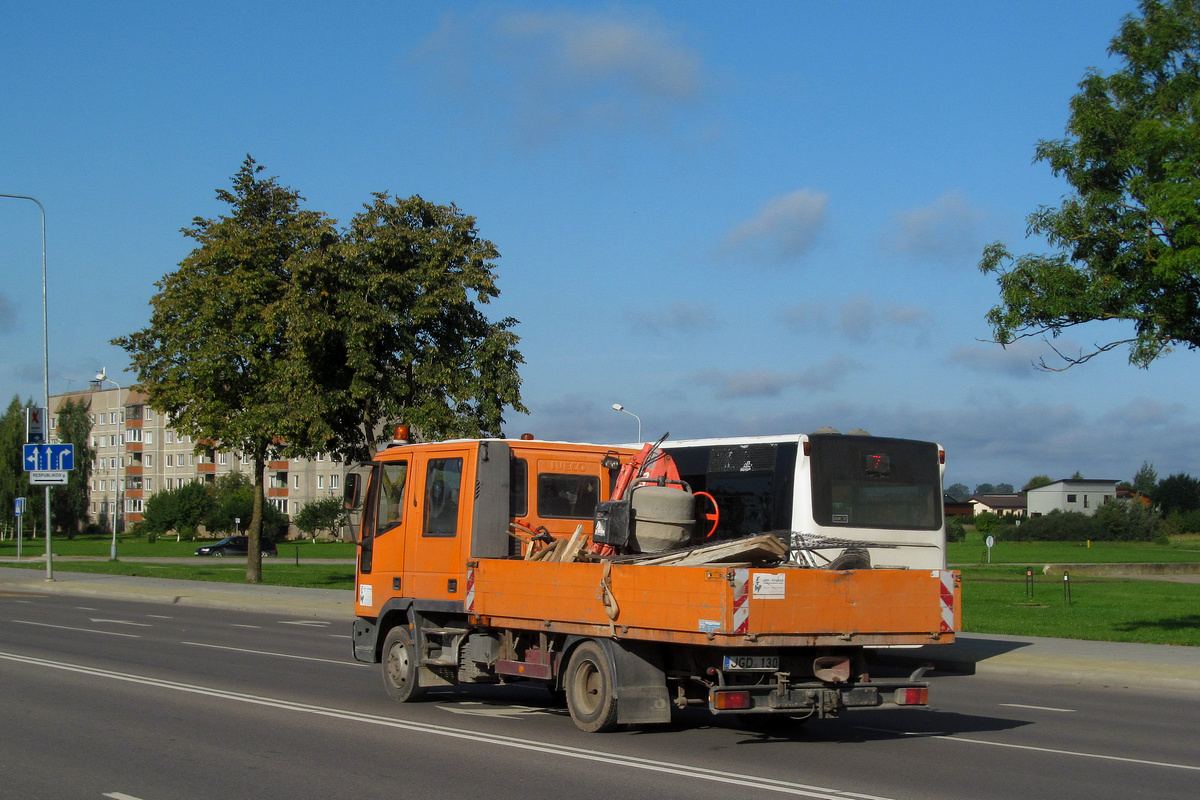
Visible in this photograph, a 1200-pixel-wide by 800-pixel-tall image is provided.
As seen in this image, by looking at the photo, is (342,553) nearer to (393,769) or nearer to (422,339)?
(422,339)

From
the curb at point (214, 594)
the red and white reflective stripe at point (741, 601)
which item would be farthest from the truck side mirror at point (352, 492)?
the curb at point (214, 594)

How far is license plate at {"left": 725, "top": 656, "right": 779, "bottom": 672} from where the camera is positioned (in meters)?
8.63

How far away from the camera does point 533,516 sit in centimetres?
1123

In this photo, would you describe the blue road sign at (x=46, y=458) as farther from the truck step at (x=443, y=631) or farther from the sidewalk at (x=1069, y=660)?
the truck step at (x=443, y=631)

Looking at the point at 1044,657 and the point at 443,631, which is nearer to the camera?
the point at 443,631

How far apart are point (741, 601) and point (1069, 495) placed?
449 feet

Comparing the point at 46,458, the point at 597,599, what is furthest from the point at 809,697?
the point at 46,458

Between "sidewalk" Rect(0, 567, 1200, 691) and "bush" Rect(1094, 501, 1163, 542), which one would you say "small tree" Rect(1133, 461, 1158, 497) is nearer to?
"bush" Rect(1094, 501, 1163, 542)

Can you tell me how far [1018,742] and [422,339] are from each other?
885 inches

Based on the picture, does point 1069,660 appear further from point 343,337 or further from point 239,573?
point 239,573

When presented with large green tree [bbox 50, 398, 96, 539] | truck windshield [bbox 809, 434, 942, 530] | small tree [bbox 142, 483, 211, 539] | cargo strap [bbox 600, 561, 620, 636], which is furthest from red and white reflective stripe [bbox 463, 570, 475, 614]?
large green tree [bbox 50, 398, 96, 539]

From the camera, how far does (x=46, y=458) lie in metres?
35.3

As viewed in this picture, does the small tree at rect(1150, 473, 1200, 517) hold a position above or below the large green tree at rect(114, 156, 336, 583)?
below

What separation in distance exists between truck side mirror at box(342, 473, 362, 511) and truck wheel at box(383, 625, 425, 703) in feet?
4.61
